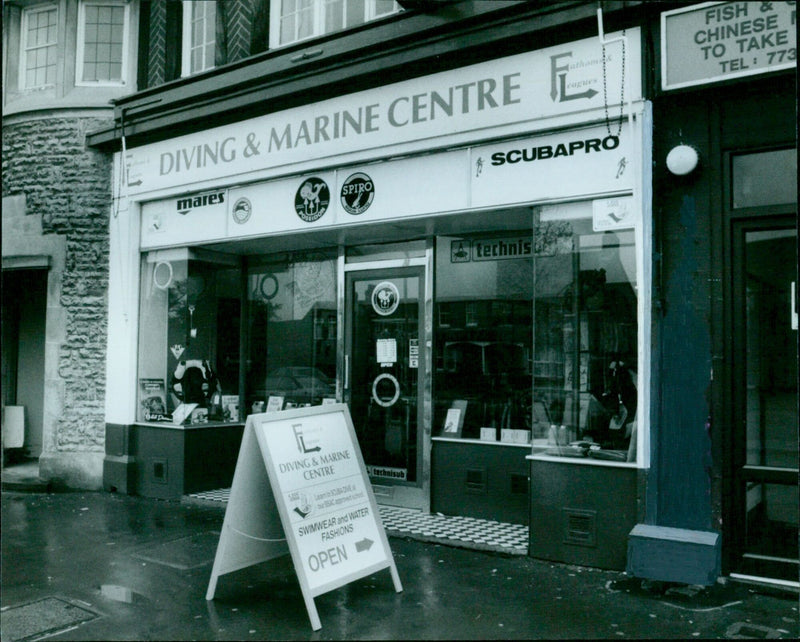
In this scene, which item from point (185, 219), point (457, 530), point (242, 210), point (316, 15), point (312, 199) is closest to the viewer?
point (457, 530)

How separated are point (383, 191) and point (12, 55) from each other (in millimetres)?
6221

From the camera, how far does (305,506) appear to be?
4.83 m

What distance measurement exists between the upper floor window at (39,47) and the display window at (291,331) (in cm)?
382

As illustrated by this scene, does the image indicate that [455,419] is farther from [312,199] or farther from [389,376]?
[312,199]

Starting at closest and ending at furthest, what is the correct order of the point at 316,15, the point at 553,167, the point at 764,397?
the point at 764,397 → the point at 553,167 → the point at 316,15

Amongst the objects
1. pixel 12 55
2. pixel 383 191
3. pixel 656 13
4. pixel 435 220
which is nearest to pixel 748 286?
pixel 656 13

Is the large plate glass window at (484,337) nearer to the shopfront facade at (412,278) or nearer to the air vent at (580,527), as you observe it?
the shopfront facade at (412,278)

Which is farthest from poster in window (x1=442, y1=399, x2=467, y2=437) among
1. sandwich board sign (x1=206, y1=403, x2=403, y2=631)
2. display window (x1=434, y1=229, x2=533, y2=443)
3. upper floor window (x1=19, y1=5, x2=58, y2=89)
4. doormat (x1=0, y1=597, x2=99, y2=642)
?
upper floor window (x1=19, y1=5, x2=58, y2=89)

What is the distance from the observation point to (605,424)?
5961 millimetres

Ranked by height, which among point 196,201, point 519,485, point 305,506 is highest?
point 196,201

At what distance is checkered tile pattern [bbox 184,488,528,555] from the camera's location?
6309 mm

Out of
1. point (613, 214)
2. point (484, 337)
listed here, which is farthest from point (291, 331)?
point (613, 214)

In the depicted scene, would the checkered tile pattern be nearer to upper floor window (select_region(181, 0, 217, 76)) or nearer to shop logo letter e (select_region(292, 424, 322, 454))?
shop logo letter e (select_region(292, 424, 322, 454))

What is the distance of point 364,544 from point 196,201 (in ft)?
16.7
